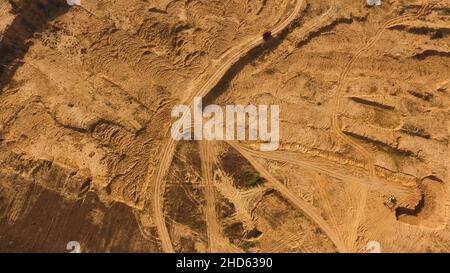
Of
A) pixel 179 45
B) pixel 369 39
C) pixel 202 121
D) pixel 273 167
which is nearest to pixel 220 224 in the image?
pixel 273 167

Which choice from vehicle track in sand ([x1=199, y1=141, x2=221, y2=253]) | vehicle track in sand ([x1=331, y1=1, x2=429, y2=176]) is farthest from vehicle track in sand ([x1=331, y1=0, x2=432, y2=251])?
vehicle track in sand ([x1=199, y1=141, x2=221, y2=253])

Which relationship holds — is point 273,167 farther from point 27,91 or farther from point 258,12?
point 27,91

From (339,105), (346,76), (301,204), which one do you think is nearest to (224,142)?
(301,204)

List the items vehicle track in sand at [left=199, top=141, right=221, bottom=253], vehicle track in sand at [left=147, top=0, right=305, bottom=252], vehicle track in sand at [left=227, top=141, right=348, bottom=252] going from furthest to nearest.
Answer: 1. vehicle track in sand at [left=147, top=0, right=305, bottom=252]
2. vehicle track in sand at [left=199, top=141, right=221, bottom=253]
3. vehicle track in sand at [left=227, top=141, right=348, bottom=252]

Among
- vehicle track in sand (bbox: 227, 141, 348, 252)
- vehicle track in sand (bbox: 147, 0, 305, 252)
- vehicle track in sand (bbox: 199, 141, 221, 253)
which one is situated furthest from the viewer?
vehicle track in sand (bbox: 147, 0, 305, 252)

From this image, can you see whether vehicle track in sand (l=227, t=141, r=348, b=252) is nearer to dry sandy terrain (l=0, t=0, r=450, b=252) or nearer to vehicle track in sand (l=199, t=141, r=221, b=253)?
dry sandy terrain (l=0, t=0, r=450, b=252)

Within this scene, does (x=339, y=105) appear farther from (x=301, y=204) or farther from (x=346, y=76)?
(x=301, y=204)

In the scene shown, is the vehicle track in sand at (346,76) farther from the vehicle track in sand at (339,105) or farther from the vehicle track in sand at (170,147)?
the vehicle track in sand at (170,147)
